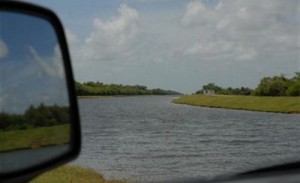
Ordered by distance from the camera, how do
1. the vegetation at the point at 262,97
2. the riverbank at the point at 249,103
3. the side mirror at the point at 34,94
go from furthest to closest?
the riverbank at the point at 249,103 < the vegetation at the point at 262,97 < the side mirror at the point at 34,94

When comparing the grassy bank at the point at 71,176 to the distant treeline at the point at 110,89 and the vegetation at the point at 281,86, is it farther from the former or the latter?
the vegetation at the point at 281,86

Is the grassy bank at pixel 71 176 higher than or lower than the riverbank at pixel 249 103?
lower

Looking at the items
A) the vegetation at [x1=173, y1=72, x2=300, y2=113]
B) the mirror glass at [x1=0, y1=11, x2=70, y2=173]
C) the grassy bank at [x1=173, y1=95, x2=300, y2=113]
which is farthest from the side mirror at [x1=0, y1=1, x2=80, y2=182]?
the grassy bank at [x1=173, y1=95, x2=300, y2=113]

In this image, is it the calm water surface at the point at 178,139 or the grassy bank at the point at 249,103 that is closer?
the calm water surface at the point at 178,139

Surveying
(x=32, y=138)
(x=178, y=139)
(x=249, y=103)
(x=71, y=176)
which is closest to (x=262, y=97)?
(x=249, y=103)

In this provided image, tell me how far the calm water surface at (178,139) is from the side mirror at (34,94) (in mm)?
5958

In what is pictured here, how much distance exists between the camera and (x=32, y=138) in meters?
0.92

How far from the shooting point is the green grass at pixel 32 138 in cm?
90

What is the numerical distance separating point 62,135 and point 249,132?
17.7m

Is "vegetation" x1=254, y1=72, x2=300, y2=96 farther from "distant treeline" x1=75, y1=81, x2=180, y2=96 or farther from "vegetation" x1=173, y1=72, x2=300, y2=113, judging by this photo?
"distant treeline" x1=75, y1=81, x2=180, y2=96

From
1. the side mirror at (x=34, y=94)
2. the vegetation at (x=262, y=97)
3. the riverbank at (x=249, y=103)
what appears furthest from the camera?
the riverbank at (x=249, y=103)

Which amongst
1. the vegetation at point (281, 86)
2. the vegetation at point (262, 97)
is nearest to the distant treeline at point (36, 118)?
the vegetation at point (262, 97)

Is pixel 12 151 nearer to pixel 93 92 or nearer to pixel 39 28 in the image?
pixel 39 28

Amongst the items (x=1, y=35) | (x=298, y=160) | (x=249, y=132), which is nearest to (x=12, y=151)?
(x=1, y=35)
